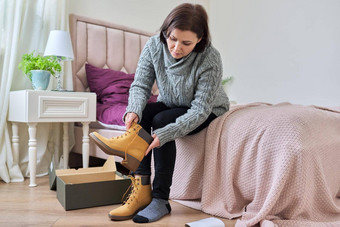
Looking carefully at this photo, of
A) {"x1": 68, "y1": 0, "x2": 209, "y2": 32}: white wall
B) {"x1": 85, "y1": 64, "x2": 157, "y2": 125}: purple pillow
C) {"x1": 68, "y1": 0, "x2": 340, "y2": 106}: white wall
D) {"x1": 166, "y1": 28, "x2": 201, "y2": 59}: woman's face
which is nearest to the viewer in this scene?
{"x1": 166, "y1": 28, "x2": 201, "y2": 59}: woman's face

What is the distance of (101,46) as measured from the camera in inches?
104

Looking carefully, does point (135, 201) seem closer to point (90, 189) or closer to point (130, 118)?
point (90, 189)

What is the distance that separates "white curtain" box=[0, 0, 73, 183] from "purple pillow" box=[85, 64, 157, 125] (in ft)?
1.03

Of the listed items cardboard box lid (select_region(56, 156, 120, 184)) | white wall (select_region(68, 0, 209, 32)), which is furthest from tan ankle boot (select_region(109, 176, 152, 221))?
white wall (select_region(68, 0, 209, 32))

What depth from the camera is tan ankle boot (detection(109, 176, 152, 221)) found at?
4.18ft

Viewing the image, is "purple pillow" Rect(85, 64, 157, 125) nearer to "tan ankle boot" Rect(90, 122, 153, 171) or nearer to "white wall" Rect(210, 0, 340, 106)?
"tan ankle boot" Rect(90, 122, 153, 171)

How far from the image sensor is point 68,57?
85.0 inches

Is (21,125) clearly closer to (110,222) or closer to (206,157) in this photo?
(110,222)

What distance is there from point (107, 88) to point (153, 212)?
51.6 inches

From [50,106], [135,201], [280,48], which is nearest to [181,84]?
[135,201]

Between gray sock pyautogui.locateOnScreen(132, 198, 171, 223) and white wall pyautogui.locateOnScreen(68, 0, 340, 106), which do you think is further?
white wall pyautogui.locateOnScreen(68, 0, 340, 106)

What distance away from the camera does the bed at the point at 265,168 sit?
118 cm

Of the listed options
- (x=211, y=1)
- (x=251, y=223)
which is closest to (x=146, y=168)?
(x=251, y=223)

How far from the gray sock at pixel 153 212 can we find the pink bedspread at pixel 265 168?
17 centimetres
